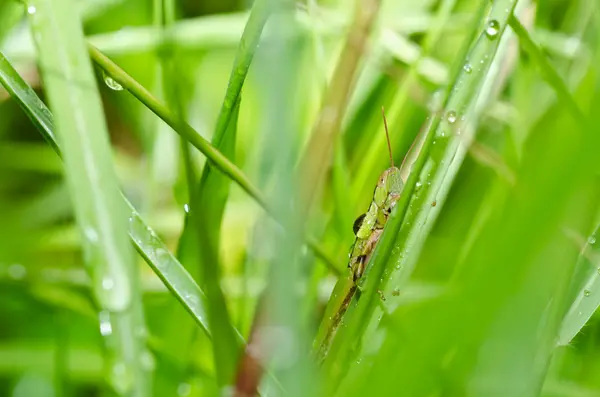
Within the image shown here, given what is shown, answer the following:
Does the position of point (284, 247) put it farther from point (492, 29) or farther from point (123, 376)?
point (492, 29)

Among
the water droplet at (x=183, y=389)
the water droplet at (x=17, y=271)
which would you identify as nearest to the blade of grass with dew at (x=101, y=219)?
the water droplet at (x=183, y=389)

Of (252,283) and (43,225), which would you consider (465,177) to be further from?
(43,225)

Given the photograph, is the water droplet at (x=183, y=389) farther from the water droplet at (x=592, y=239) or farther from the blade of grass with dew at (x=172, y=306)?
the water droplet at (x=592, y=239)

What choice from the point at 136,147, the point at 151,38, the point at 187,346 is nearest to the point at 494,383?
the point at 187,346

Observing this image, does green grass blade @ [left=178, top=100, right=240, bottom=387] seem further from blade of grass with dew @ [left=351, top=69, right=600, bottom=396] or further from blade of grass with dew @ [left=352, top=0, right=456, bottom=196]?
Result: blade of grass with dew @ [left=352, top=0, right=456, bottom=196]

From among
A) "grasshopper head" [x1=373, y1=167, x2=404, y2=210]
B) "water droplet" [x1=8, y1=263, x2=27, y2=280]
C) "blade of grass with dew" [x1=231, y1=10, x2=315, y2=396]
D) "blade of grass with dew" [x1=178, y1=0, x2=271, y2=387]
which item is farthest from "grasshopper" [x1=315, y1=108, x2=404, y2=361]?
"water droplet" [x1=8, y1=263, x2=27, y2=280]

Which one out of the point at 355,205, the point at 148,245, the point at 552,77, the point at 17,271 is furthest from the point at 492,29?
the point at 17,271
